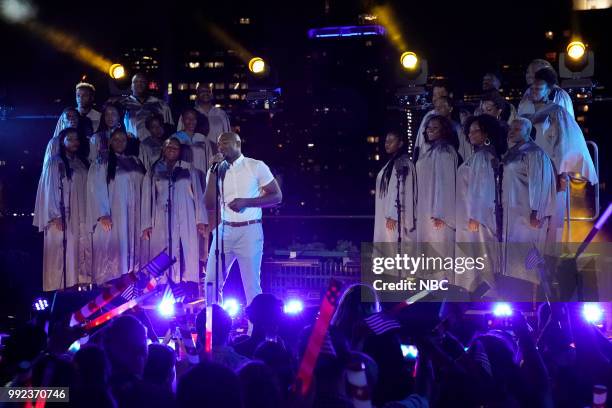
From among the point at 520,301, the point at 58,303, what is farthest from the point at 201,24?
the point at 520,301

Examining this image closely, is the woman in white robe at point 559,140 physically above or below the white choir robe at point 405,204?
above

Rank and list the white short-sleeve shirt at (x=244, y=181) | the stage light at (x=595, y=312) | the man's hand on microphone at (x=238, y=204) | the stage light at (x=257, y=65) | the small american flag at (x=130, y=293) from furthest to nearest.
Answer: the stage light at (x=257, y=65) < the white short-sleeve shirt at (x=244, y=181) < the man's hand on microphone at (x=238, y=204) < the stage light at (x=595, y=312) < the small american flag at (x=130, y=293)

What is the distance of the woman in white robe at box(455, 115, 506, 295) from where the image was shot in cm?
1003

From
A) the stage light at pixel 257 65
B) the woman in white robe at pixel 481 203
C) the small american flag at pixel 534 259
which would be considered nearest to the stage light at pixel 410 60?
the woman in white robe at pixel 481 203

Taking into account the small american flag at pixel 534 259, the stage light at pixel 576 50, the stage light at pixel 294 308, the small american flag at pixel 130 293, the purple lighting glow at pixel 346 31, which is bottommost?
the stage light at pixel 294 308

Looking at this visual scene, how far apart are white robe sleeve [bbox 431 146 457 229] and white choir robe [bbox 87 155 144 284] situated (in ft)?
13.6

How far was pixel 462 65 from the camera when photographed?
13758mm

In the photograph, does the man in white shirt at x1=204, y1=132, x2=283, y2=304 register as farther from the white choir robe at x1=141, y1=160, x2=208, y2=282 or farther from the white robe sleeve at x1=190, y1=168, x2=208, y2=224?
the white choir robe at x1=141, y1=160, x2=208, y2=282

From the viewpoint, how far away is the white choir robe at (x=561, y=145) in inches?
403

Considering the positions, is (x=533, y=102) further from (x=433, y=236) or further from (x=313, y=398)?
(x=313, y=398)

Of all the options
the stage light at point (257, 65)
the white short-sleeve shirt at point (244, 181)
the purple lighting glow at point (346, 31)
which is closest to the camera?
the white short-sleeve shirt at point (244, 181)

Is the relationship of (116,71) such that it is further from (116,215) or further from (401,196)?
(401,196)

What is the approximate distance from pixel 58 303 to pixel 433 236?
4.93 meters

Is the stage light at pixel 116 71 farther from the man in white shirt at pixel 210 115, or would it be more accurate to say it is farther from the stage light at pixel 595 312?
the stage light at pixel 595 312
